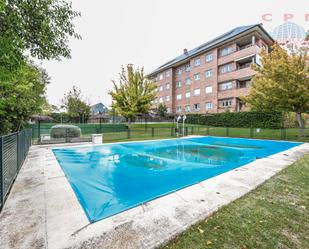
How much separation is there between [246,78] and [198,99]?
7.95m

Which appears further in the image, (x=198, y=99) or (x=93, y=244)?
(x=198, y=99)

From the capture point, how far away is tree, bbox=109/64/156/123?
17.7m

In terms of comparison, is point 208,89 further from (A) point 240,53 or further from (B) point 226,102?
(A) point 240,53

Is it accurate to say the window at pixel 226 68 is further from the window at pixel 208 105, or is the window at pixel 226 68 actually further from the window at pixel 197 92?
the window at pixel 208 105

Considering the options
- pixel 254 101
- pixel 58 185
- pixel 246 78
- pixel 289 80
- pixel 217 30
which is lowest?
pixel 58 185

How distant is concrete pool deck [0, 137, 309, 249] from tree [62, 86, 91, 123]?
1153 inches

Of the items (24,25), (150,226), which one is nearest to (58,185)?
(150,226)

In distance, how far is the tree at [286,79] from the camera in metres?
11.1

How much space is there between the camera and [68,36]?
452 cm

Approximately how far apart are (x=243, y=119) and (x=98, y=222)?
Answer: 21773mm

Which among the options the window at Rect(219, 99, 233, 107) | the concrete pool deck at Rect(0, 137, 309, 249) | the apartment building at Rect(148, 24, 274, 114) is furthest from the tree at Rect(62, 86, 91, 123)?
the concrete pool deck at Rect(0, 137, 309, 249)

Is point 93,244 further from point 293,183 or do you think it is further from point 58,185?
point 293,183

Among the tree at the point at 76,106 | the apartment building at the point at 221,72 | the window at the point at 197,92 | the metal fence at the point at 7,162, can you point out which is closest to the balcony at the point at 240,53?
the apartment building at the point at 221,72

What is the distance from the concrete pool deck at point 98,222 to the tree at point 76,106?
1153 inches
